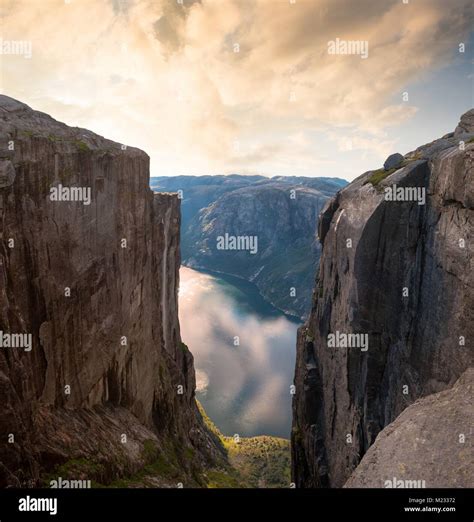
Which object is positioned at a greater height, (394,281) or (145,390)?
(394,281)

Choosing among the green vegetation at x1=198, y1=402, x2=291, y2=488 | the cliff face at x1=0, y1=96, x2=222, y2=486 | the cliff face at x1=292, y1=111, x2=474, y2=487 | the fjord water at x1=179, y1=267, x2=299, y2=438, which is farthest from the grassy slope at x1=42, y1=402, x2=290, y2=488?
the fjord water at x1=179, y1=267, x2=299, y2=438

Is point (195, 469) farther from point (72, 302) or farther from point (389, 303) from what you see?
point (389, 303)

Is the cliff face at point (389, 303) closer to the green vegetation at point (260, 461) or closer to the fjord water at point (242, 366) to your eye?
the green vegetation at point (260, 461)

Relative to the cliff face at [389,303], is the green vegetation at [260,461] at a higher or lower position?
lower

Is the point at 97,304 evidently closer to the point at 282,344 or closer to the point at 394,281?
the point at 394,281

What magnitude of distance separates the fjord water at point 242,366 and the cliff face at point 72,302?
67495 millimetres

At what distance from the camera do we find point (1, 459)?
13.9 metres

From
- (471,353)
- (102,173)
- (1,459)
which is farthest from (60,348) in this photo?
(471,353)

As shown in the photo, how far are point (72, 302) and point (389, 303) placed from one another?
2557 cm

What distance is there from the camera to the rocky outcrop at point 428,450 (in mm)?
14812

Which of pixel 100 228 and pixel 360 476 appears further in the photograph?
pixel 100 228

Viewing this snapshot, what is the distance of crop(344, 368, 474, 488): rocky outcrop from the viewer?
14.8 metres

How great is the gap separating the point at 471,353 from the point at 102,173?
24.4 m

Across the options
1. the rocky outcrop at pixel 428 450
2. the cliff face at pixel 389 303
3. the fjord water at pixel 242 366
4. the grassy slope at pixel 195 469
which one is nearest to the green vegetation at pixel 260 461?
the grassy slope at pixel 195 469
